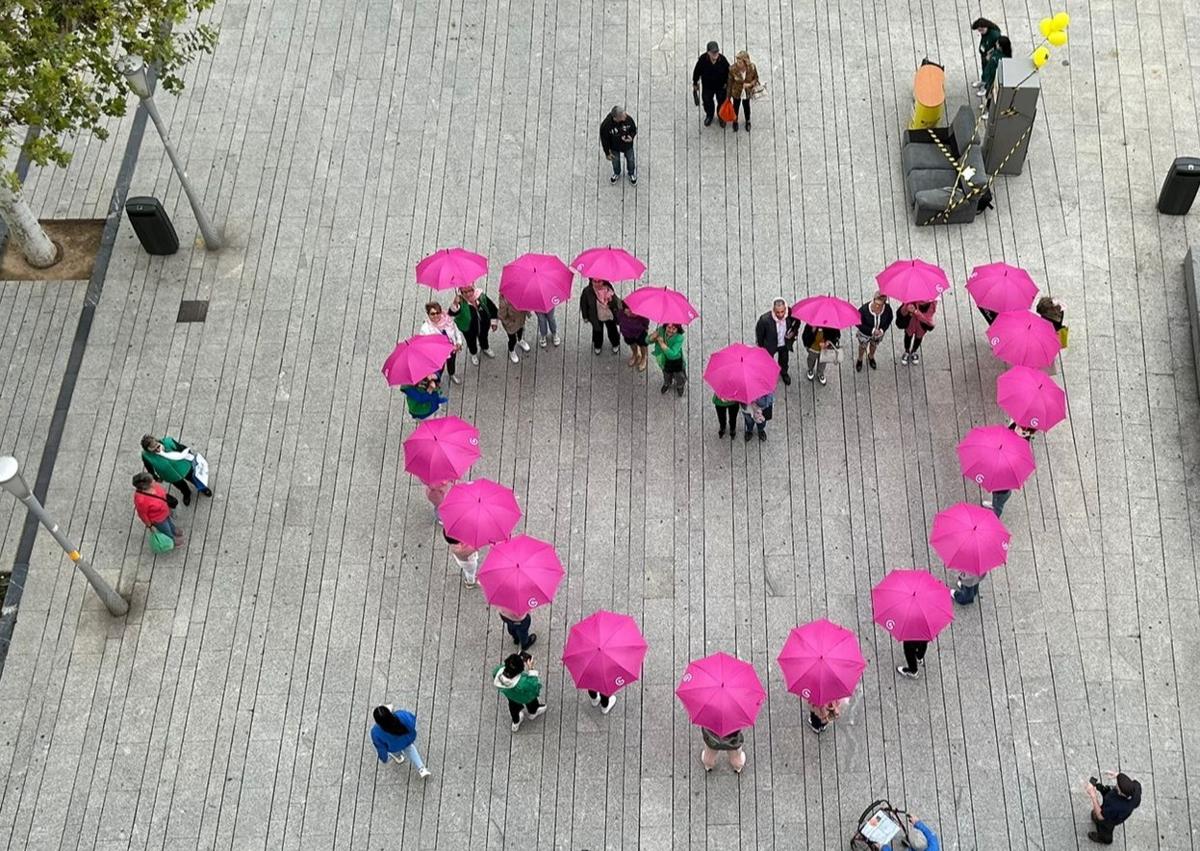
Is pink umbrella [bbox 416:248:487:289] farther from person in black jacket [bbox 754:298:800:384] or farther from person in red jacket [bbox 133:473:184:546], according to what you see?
person in red jacket [bbox 133:473:184:546]

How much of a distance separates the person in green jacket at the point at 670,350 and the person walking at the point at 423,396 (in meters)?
2.72

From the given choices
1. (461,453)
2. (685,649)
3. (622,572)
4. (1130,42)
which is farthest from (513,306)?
(1130,42)

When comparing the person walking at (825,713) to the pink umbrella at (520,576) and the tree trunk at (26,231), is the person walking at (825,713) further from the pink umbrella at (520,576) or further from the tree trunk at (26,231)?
the tree trunk at (26,231)

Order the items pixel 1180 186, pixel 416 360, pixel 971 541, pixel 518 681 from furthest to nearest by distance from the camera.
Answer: pixel 1180 186
pixel 416 360
pixel 971 541
pixel 518 681

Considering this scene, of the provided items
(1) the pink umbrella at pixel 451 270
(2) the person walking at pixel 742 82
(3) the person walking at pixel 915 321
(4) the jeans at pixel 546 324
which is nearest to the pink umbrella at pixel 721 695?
(3) the person walking at pixel 915 321

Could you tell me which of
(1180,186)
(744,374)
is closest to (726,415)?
(744,374)

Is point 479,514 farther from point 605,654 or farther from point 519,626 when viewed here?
point 605,654

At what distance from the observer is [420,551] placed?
14.9 m

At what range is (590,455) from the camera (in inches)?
612

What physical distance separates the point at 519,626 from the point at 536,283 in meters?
4.18

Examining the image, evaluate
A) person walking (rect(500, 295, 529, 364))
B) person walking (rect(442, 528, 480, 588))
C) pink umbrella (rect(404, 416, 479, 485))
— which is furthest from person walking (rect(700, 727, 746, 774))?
person walking (rect(500, 295, 529, 364))

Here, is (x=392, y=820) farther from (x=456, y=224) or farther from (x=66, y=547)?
(x=456, y=224)

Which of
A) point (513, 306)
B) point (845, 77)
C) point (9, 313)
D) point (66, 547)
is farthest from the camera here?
point (845, 77)

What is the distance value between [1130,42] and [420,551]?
45.1 ft
